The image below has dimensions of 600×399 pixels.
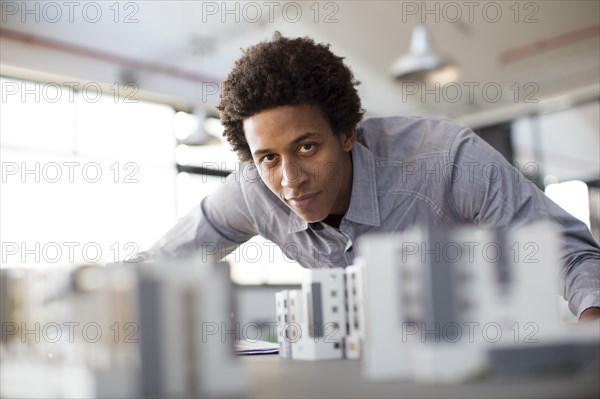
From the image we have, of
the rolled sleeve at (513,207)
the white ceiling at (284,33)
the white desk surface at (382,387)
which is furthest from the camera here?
the white ceiling at (284,33)

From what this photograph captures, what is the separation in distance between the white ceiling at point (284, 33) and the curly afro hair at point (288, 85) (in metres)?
3.50

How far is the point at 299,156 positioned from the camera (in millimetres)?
1321

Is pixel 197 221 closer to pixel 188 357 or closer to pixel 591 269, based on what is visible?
pixel 591 269

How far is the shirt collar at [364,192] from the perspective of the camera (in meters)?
1.49

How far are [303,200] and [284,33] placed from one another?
164 inches

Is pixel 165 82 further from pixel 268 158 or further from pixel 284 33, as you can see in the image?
pixel 268 158

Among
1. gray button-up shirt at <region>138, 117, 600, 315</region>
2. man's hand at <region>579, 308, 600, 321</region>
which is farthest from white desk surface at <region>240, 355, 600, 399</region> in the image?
gray button-up shirt at <region>138, 117, 600, 315</region>

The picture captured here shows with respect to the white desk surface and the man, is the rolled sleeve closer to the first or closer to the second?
the man

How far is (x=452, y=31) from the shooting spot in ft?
18.3

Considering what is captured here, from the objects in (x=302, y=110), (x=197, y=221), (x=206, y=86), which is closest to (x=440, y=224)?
(x=302, y=110)

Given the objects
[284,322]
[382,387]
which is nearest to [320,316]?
[284,322]

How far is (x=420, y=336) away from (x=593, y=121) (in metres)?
6.93

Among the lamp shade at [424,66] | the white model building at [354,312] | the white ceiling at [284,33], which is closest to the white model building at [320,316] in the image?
the white model building at [354,312]

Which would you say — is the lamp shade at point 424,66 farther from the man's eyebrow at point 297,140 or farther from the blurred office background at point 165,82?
the man's eyebrow at point 297,140
